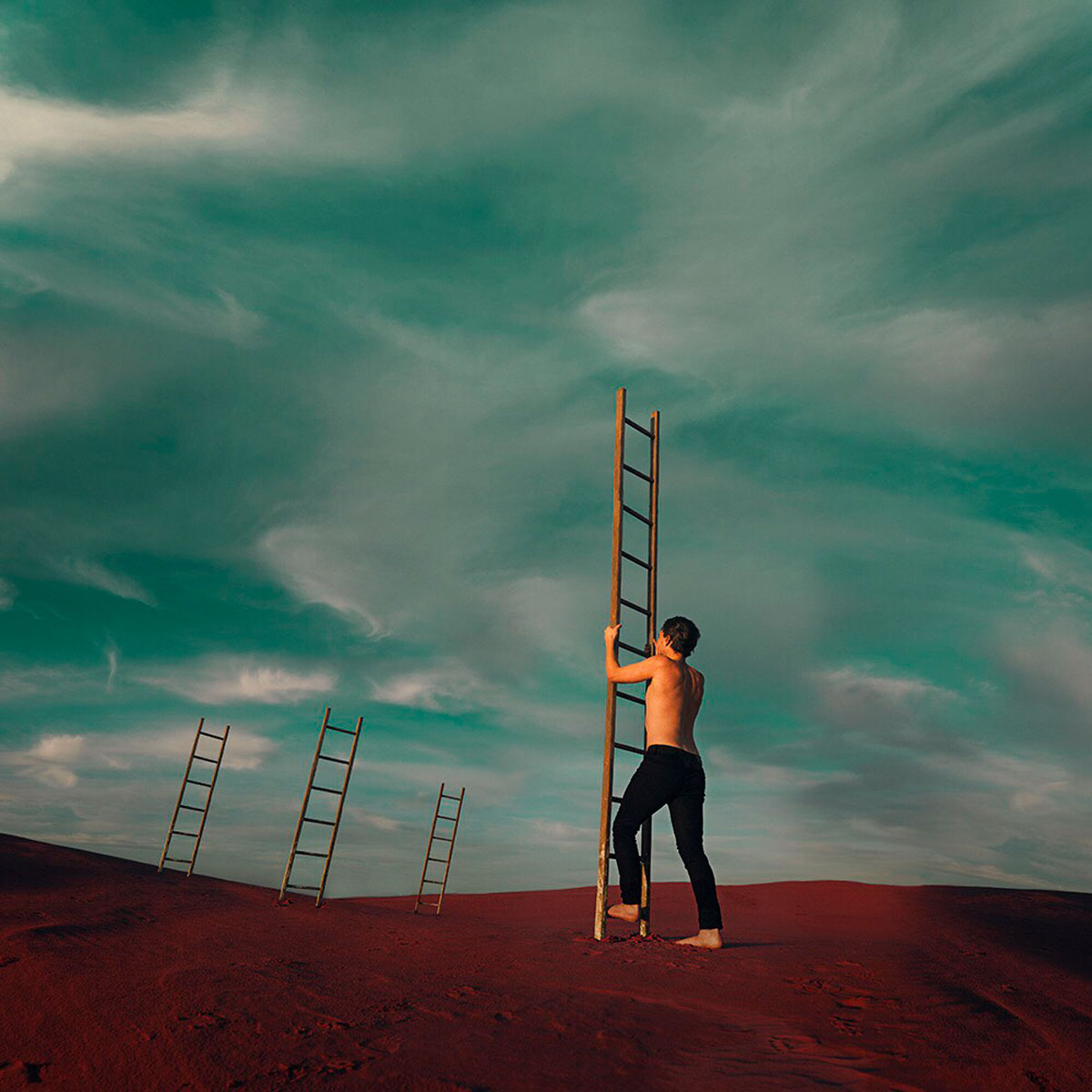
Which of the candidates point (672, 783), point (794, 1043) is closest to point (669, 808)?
point (672, 783)

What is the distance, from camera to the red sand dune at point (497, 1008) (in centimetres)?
325

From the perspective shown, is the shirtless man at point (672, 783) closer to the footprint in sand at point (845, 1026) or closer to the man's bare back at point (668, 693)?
the man's bare back at point (668, 693)

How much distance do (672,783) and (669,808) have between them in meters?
0.25

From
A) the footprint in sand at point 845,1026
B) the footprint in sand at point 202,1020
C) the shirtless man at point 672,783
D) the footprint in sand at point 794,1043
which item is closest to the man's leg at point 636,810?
the shirtless man at point 672,783

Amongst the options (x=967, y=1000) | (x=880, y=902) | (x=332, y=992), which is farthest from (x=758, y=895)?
(x=332, y=992)

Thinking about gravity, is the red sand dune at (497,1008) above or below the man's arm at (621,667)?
below

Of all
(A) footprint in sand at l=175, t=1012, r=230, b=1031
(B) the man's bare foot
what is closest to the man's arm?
(B) the man's bare foot

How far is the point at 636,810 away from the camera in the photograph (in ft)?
22.8

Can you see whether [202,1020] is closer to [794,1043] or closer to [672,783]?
[794,1043]

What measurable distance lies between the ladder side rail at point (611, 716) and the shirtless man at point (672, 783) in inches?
5.6

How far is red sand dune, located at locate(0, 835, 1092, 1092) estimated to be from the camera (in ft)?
10.7

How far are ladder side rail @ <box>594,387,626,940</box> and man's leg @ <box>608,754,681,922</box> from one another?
18cm

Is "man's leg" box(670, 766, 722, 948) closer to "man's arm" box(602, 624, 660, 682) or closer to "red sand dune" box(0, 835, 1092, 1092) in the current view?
"red sand dune" box(0, 835, 1092, 1092)

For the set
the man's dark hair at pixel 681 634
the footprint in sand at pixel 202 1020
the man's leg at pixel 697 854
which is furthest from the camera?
the man's dark hair at pixel 681 634
